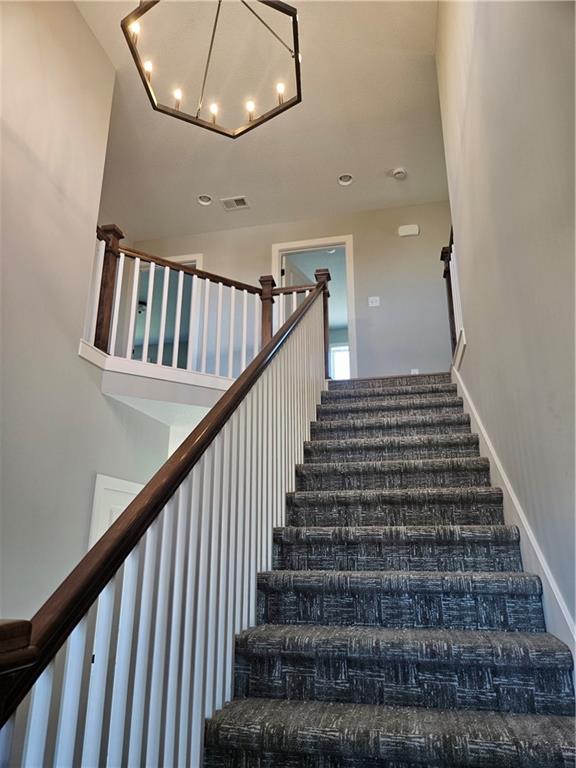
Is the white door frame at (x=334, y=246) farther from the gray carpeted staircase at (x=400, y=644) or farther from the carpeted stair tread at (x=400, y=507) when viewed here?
the carpeted stair tread at (x=400, y=507)

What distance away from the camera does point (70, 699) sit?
935mm

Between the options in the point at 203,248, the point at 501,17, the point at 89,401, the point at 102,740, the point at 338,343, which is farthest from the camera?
the point at 338,343

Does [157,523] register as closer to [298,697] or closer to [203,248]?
[298,697]

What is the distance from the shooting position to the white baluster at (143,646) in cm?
110

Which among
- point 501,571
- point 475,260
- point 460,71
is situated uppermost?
point 460,71

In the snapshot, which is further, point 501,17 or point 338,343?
point 338,343

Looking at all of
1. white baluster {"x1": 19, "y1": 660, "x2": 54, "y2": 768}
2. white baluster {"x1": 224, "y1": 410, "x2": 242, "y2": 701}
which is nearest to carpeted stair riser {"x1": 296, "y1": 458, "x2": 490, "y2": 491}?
white baluster {"x1": 224, "y1": 410, "x2": 242, "y2": 701}

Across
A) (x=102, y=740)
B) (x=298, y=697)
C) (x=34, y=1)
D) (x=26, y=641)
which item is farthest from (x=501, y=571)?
(x=34, y=1)

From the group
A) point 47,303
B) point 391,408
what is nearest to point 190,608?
point 47,303

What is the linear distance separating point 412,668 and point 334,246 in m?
5.33

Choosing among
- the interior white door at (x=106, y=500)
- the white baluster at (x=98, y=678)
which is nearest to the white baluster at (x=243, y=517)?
the white baluster at (x=98, y=678)

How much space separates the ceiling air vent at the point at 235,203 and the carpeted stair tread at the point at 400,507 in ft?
14.3

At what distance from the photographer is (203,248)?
6.48 meters

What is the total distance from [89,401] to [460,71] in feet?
9.99
